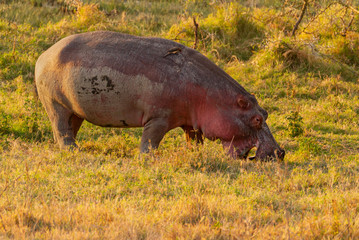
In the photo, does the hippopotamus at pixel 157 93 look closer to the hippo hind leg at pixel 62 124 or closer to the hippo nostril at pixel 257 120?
the hippo nostril at pixel 257 120

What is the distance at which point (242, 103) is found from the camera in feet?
20.2

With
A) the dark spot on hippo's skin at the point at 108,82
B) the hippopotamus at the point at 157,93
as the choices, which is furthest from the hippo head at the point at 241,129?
the dark spot on hippo's skin at the point at 108,82

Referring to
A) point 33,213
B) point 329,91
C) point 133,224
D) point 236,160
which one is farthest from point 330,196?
point 329,91

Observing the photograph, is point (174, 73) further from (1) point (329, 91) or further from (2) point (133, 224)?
(1) point (329, 91)

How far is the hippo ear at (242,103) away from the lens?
614 centimetres

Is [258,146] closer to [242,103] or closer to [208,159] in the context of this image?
[242,103]

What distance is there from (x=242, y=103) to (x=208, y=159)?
2.65ft

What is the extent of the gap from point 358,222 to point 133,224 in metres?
1.80

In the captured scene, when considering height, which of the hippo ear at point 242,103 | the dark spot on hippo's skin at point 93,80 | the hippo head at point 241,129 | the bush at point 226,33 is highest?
the dark spot on hippo's skin at point 93,80

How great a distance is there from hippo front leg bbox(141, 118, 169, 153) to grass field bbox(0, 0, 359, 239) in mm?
175

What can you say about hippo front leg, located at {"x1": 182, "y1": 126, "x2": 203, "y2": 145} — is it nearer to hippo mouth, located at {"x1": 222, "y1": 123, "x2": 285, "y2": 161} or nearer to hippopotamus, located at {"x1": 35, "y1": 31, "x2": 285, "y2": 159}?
hippopotamus, located at {"x1": 35, "y1": 31, "x2": 285, "y2": 159}

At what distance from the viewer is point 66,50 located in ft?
21.1

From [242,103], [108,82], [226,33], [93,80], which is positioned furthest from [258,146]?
[226,33]

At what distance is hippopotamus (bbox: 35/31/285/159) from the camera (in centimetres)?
611
